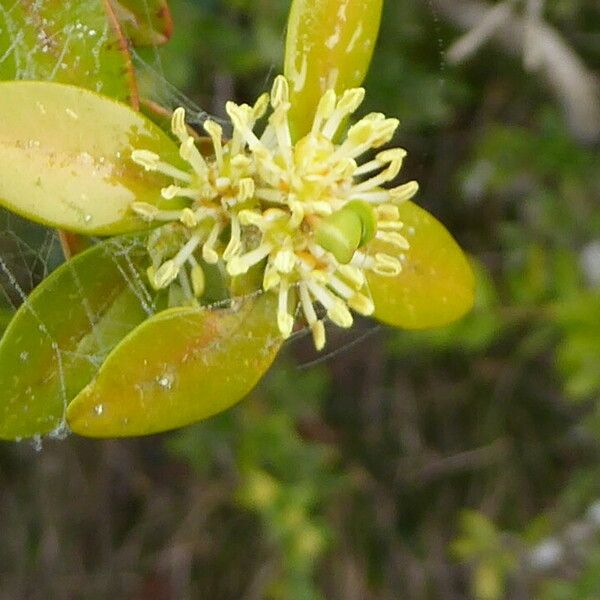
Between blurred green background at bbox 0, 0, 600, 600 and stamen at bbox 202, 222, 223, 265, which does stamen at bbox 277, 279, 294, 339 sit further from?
blurred green background at bbox 0, 0, 600, 600

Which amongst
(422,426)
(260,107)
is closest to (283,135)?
(260,107)

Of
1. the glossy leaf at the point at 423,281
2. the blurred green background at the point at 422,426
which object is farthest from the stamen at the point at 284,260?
the blurred green background at the point at 422,426

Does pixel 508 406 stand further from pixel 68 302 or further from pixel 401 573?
pixel 68 302

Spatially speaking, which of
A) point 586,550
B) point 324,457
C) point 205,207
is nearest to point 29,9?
point 205,207

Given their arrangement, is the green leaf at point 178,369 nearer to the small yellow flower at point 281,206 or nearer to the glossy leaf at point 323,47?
the small yellow flower at point 281,206

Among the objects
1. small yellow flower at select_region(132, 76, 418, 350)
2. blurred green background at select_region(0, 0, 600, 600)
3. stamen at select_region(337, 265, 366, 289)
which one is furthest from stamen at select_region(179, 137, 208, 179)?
blurred green background at select_region(0, 0, 600, 600)
